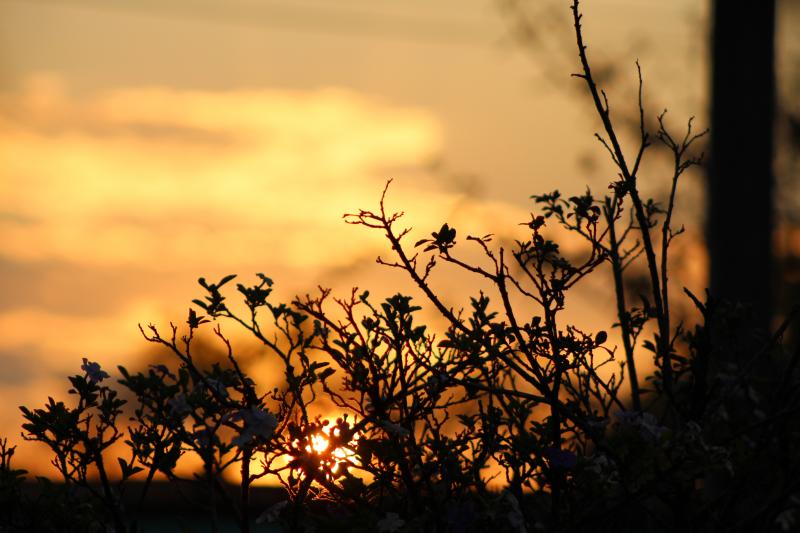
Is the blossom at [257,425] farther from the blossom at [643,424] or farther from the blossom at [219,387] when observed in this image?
the blossom at [643,424]

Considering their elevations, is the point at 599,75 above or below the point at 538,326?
above

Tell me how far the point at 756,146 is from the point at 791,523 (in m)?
2.88

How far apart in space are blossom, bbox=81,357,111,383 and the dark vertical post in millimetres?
3898

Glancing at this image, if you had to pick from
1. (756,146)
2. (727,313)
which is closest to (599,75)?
(756,146)

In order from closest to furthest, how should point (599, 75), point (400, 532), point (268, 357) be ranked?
point (400, 532)
point (268, 357)
point (599, 75)

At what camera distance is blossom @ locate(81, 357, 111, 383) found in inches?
116

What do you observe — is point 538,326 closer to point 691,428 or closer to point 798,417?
point 691,428

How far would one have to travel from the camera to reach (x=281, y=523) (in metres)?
2.82

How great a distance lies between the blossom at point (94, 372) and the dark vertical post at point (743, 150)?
153 inches

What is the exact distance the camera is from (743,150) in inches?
235

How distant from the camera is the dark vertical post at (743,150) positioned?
19.4 ft

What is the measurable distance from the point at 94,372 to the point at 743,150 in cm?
419

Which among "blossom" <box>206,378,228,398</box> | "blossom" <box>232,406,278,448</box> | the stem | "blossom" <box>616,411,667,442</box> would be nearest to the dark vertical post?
the stem

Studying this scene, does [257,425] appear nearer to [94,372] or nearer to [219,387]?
[219,387]
